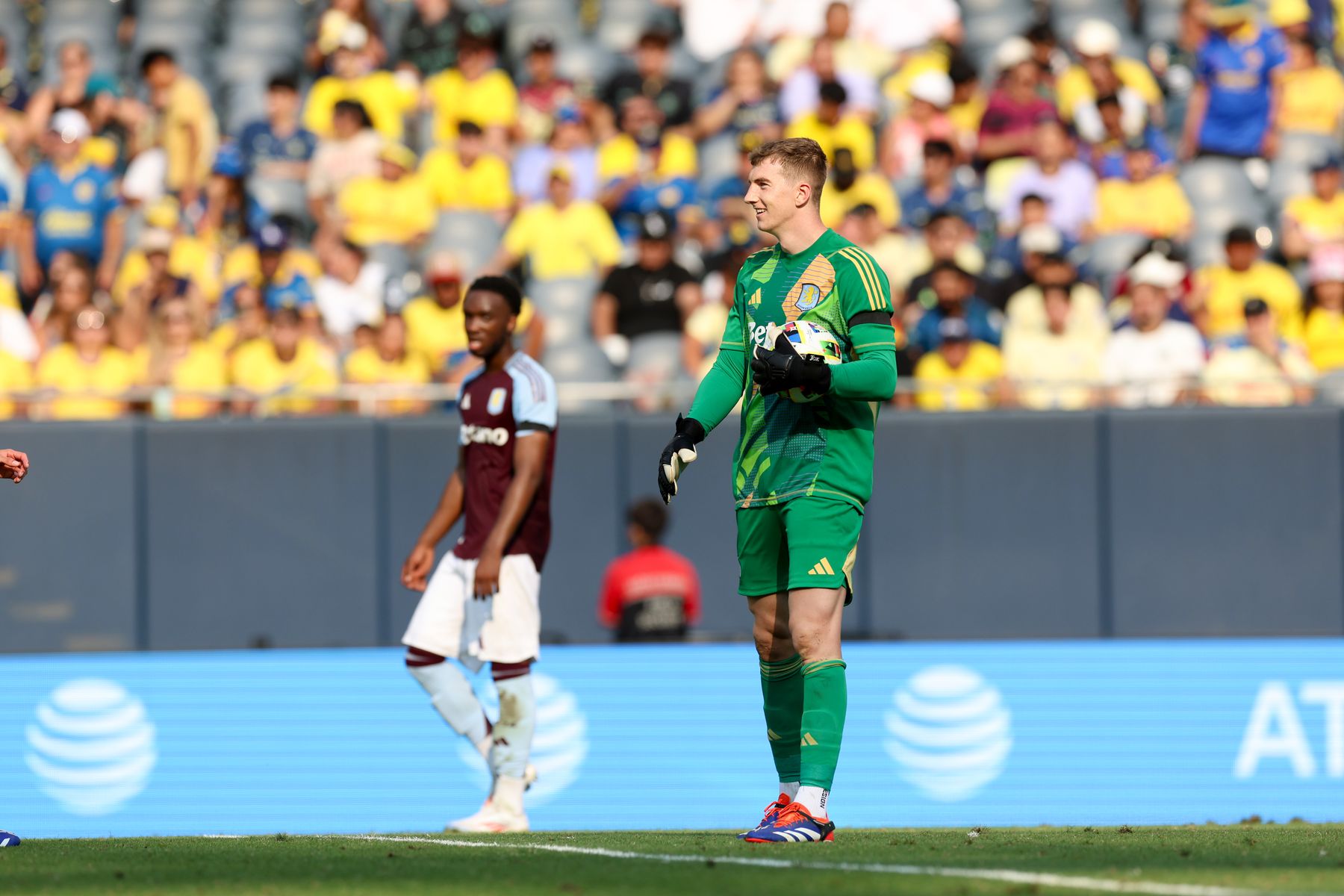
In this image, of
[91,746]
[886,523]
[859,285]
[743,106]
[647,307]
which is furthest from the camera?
[743,106]

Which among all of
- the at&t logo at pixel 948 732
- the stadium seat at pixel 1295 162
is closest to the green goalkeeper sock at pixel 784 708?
the at&t logo at pixel 948 732

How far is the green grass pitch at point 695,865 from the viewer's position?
4.58 m

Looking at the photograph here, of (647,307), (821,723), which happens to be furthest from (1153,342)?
(821,723)

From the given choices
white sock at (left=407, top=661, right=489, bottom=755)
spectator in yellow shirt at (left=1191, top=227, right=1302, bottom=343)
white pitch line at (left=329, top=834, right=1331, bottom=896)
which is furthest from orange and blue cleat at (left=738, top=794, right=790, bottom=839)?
spectator in yellow shirt at (left=1191, top=227, right=1302, bottom=343)

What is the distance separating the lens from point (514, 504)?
7.46 metres

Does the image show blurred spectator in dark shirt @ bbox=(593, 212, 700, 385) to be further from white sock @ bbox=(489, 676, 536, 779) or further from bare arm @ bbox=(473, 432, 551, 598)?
white sock @ bbox=(489, 676, 536, 779)

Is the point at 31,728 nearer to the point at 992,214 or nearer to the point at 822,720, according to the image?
the point at 822,720

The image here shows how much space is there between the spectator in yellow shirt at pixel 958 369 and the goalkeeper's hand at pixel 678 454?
5272 millimetres

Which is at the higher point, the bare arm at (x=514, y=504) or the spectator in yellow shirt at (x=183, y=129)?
the spectator in yellow shirt at (x=183, y=129)

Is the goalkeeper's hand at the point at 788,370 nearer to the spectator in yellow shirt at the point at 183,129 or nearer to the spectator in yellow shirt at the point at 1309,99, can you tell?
the spectator in yellow shirt at the point at 183,129

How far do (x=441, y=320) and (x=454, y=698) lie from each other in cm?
497

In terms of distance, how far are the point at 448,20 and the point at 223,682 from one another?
769 cm

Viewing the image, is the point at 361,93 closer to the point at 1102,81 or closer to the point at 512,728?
the point at 1102,81

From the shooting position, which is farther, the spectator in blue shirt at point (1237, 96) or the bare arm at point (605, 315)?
the spectator in blue shirt at point (1237, 96)
